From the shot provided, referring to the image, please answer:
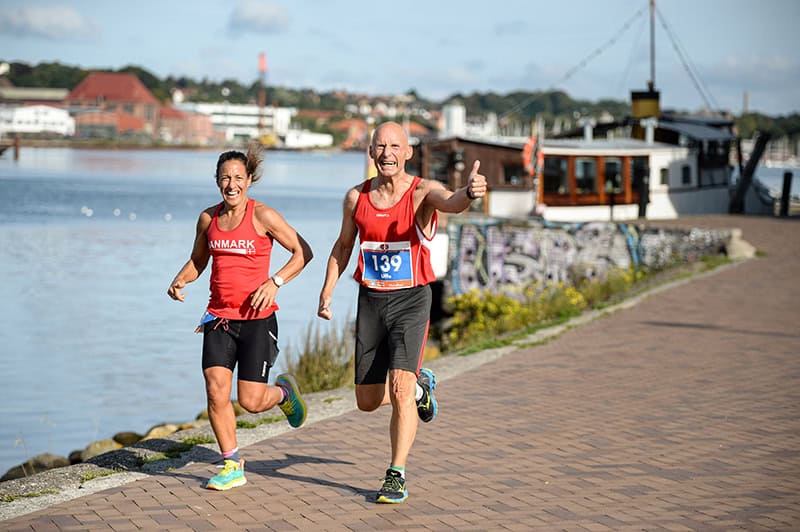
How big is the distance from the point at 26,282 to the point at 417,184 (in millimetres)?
25667

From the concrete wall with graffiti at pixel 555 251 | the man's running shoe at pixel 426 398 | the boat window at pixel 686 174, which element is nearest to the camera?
the man's running shoe at pixel 426 398

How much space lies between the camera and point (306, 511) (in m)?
6.52

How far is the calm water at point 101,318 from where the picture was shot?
16031 mm

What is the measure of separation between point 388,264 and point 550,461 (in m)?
1.90

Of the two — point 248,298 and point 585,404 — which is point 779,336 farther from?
point 248,298

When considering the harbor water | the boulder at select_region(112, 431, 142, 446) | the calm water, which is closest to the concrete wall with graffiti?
the harbor water

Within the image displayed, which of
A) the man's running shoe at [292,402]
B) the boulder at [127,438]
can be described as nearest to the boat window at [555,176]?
the boulder at [127,438]

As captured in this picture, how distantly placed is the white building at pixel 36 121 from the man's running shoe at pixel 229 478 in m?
184

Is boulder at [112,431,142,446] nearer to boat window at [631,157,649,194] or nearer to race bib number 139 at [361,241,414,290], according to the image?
race bib number 139 at [361,241,414,290]

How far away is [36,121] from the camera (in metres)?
190

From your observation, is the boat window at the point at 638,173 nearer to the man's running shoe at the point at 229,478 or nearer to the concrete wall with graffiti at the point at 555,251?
the concrete wall with graffiti at the point at 555,251

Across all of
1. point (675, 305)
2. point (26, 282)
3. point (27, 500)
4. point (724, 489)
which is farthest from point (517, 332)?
point (26, 282)

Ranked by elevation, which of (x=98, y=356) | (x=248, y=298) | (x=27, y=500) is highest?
(x=248, y=298)

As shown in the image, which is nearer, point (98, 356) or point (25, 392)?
point (25, 392)
